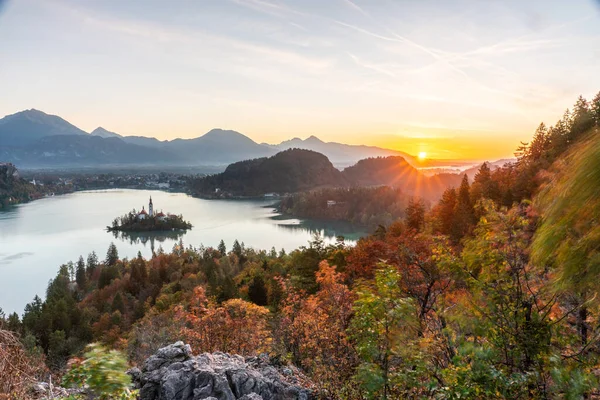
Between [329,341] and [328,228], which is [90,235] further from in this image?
[329,341]

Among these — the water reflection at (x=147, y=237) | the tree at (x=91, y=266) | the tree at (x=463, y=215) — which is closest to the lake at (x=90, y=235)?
the water reflection at (x=147, y=237)

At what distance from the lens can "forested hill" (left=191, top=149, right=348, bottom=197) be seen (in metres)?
114

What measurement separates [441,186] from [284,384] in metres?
94.1

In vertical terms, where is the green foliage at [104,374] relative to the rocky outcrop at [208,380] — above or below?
above

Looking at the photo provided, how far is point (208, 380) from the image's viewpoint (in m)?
4.19

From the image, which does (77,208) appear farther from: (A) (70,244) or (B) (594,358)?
(B) (594,358)

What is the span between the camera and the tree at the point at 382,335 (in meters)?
2.63

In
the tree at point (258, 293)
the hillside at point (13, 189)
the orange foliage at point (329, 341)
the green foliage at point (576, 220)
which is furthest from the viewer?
the hillside at point (13, 189)

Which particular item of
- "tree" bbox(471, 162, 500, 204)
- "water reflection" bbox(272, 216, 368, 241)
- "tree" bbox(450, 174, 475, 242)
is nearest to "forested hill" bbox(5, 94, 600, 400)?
"tree" bbox(450, 174, 475, 242)

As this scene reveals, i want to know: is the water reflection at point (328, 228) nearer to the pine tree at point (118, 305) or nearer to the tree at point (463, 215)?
the pine tree at point (118, 305)

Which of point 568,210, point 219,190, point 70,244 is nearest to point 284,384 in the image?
point 568,210

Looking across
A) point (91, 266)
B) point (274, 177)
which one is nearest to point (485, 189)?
point (91, 266)

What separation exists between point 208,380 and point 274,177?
116 metres

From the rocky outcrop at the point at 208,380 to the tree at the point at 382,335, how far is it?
5.52 feet
